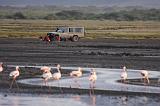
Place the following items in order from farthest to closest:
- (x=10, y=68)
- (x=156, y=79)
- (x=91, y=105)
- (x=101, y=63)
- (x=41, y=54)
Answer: (x=41, y=54), (x=101, y=63), (x=10, y=68), (x=156, y=79), (x=91, y=105)

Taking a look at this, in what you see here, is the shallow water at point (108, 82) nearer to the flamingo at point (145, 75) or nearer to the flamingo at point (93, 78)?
the flamingo at point (93, 78)

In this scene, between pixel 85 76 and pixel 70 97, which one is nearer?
pixel 70 97

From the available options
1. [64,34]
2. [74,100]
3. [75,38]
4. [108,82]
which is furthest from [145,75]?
[75,38]

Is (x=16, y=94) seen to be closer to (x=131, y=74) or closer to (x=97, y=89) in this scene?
(x=97, y=89)

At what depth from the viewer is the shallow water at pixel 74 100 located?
24109mm

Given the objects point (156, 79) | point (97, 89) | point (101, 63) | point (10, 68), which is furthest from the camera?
point (101, 63)

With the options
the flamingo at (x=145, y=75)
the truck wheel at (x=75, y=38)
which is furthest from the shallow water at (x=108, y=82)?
the truck wheel at (x=75, y=38)

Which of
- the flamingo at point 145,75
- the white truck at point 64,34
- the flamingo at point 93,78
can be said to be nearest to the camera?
the flamingo at point 93,78

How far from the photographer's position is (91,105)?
78.2 ft

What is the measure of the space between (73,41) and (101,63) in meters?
36.7

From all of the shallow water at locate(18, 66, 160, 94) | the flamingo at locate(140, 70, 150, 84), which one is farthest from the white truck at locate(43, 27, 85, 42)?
the flamingo at locate(140, 70, 150, 84)

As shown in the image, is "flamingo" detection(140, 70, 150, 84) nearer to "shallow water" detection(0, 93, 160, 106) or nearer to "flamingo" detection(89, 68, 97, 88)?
"flamingo" detection(89, 68, 97, 88)

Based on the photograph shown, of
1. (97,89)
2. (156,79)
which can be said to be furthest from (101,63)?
(97,89)

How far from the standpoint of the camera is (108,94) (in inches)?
1065
